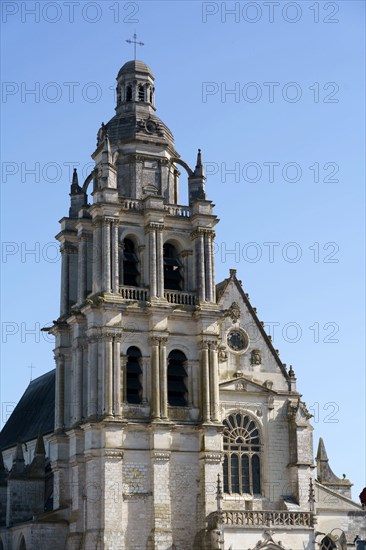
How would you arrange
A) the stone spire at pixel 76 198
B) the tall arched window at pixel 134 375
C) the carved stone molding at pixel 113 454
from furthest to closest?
the stone spire at pixel 76 198 → the tall arched window at pixel 134 375 → the carved stone molding at pixel 113 454

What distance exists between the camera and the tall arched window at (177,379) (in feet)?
149

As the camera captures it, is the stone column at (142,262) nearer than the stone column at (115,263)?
No

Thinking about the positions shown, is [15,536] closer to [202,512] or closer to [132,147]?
[202,512]

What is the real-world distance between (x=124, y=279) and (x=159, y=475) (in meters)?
8.46

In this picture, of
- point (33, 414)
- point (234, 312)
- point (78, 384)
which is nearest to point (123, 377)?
point (78, 384)

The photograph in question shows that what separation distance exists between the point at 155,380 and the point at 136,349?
5.15 feet

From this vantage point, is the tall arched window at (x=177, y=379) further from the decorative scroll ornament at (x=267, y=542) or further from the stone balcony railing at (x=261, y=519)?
the decorative scroll ornament at (x=267, y=542)

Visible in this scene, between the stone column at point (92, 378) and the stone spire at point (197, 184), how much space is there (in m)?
8.15

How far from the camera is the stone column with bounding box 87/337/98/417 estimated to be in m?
43.5

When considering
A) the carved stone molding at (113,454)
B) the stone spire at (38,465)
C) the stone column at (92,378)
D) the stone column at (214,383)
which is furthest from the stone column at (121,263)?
the stone spire at (38,465)

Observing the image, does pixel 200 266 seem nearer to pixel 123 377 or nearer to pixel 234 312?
pixel 234 312

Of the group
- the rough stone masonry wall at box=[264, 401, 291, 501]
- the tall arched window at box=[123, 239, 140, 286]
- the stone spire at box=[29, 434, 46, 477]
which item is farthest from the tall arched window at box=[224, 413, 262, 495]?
the stone spire at box=[29, 434, 46, 477]

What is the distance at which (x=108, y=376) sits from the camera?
4334 centimetres

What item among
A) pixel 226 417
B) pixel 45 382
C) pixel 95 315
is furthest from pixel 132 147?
pixel 45 382
